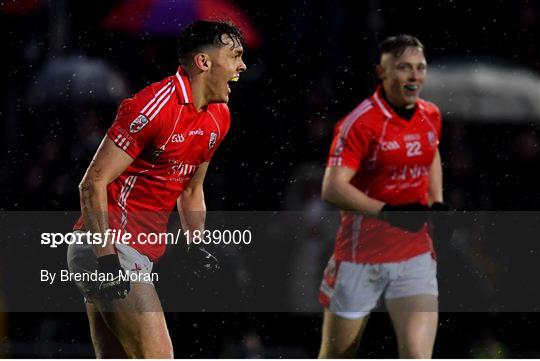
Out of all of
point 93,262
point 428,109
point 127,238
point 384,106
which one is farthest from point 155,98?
point 428,109

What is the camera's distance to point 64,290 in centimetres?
605

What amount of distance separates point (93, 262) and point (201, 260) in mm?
480

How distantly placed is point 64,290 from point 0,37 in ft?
5.24

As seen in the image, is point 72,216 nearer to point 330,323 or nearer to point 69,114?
point 69,114

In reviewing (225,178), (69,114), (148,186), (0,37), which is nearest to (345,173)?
(148,186)

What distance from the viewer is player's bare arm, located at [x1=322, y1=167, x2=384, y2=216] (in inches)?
197

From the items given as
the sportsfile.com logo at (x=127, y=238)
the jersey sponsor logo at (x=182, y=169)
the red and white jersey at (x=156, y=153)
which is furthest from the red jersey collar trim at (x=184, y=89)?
the sportsfile.com logo at (x=127, y=238)

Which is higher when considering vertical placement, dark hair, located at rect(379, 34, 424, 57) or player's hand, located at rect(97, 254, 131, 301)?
dark hair, located at rect(379, 34, 424, 57)

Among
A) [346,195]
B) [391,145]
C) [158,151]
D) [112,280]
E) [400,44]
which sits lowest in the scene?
[112,280]

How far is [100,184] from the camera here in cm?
411

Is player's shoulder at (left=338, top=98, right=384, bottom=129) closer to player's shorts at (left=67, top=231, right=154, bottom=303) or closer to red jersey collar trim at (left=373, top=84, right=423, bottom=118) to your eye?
red jersey collar trim at (left=373, top=84, right=423, bottom=118)

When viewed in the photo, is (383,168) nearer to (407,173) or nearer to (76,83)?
(407,173)

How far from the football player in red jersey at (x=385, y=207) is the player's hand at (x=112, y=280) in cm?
127

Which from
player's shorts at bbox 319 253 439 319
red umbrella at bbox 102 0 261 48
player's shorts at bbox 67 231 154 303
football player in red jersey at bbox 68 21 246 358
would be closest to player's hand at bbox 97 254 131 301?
football player in red jersey at bbox 68 21 246 358
